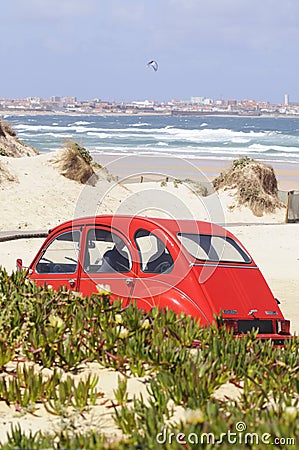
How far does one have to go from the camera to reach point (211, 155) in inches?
2584

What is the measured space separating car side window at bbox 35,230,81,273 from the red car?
1 centimetres

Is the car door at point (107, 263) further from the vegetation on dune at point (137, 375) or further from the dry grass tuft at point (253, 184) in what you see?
the dry grass tuft at point (253, 184)

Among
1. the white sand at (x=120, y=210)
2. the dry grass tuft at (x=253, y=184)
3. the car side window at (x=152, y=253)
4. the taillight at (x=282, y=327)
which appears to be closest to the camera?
the taillight at (x=282, y=327)

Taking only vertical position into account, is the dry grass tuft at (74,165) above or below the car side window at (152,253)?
above

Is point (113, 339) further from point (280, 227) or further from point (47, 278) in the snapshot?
point (280, 227)

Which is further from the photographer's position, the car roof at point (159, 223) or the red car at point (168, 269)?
the car roof at point (159, 223)

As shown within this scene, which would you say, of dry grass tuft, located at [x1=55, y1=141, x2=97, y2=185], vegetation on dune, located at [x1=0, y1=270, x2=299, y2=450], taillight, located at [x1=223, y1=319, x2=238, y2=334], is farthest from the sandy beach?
vegetation on dune, located at [x1=0, y1=270, x2=299, y2=450]

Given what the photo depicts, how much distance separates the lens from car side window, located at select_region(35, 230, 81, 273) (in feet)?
27.4

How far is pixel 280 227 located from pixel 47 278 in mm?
13647

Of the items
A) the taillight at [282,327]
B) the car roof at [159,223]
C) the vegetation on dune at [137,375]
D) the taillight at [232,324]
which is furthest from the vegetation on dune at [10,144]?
the vegetation on dune at [137,375]

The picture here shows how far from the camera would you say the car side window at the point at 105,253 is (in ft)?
25.3

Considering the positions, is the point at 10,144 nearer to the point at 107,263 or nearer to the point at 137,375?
the point at 107,263

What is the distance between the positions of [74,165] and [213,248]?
1863 centimetres

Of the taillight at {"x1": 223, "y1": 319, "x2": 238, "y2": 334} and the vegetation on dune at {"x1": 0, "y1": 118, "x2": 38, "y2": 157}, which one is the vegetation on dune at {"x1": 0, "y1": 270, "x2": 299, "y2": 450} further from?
the vegetation on dune at {"x1": 0, "y1": 118, "x2": 38, "y2": 157}
